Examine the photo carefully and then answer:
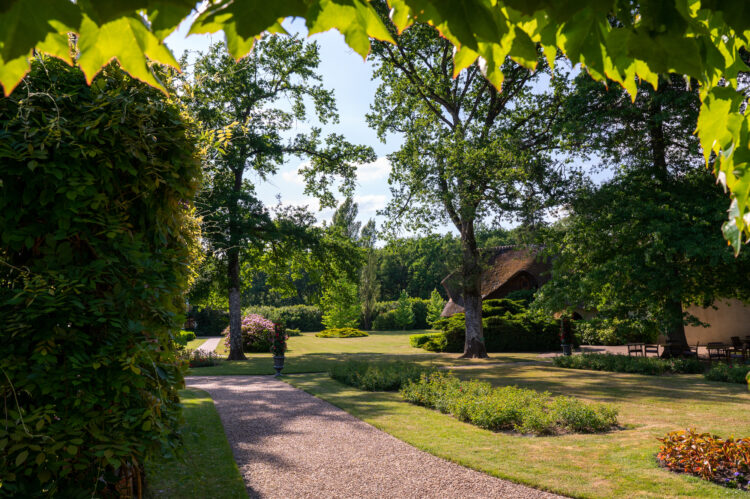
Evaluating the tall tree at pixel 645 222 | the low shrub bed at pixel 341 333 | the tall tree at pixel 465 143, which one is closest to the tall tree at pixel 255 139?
the tall tree at pixel 465 143

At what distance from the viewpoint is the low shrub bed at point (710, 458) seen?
17.2ft

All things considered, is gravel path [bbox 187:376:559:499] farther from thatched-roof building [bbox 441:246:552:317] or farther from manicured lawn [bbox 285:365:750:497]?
thatched-roof building [bbox 441:246:552:317]

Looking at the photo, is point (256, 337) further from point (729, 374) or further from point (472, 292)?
point (729, 374)

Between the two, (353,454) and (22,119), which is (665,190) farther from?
(22,119)

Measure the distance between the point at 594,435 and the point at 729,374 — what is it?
27.1 feet

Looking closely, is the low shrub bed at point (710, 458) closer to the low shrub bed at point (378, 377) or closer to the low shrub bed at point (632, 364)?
the low shrub bed at point (378, 377)

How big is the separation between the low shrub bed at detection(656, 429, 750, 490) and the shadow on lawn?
4860mm

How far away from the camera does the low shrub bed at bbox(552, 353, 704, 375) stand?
48.8 ft

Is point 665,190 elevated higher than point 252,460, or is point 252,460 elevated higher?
point 665,190

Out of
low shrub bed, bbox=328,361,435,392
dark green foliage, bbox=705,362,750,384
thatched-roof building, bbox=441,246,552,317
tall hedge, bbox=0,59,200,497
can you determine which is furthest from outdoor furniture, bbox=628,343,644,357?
tall hedge, bbox=0,59,200,497

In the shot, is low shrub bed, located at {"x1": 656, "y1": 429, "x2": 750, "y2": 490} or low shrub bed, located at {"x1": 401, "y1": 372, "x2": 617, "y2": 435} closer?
low shrub bed, located at {"x1": 656, "y1": 429, "x2": 750, "y2": 490}

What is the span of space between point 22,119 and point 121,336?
1.57 meters

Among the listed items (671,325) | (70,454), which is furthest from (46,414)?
(671,325)

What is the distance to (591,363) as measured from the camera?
16.8 metres
